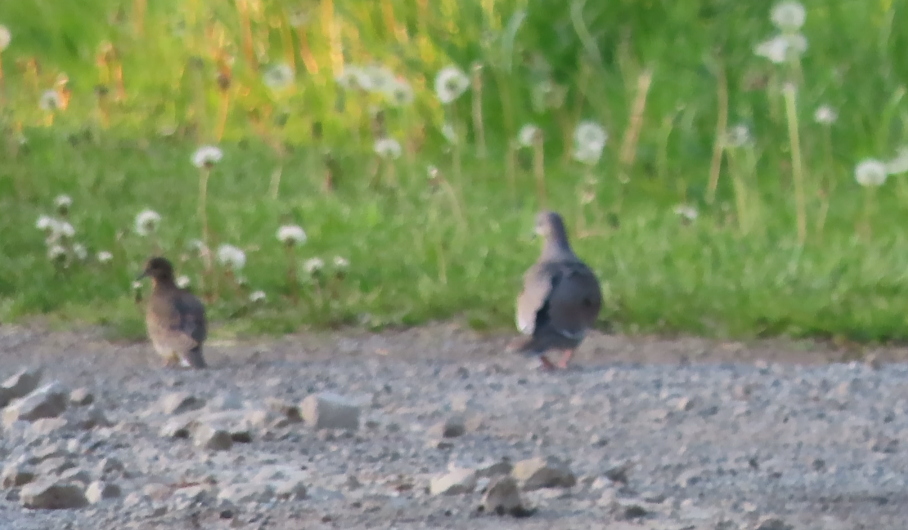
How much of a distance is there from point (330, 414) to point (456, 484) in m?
0.99

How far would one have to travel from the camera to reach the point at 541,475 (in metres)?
4.17

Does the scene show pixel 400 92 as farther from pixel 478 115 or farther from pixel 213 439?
pixel 213 439

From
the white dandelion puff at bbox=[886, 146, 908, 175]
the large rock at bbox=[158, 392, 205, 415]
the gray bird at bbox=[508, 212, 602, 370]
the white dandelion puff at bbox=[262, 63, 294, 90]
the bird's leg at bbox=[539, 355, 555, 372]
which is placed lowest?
the bird's leg at bbox=[539, 355, 555, 372]

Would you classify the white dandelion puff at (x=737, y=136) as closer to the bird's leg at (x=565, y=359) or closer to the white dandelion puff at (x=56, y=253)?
the bird's leg at (x=565, y=359)

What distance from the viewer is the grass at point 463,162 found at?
24.8ft

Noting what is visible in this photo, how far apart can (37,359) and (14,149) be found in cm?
392

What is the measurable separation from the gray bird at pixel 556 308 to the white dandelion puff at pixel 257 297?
1.56 m

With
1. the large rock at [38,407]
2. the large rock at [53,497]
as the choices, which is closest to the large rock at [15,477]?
the large rock at [53,497]

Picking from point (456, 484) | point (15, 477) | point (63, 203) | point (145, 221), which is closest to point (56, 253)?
point (145, 221)

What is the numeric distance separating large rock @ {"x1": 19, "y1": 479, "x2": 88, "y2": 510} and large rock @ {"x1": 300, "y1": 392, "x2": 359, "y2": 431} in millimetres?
1063

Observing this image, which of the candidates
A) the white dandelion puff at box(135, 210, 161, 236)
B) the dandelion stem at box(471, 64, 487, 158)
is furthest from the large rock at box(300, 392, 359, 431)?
the dandelion stem at box(471, 64, 487, 158)

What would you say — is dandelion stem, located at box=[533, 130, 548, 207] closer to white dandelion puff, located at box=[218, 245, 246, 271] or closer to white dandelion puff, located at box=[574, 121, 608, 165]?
white dandelion puff, located at box=[574, 121, 608, 165]

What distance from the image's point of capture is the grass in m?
7.56

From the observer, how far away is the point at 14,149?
10141 millimetres
